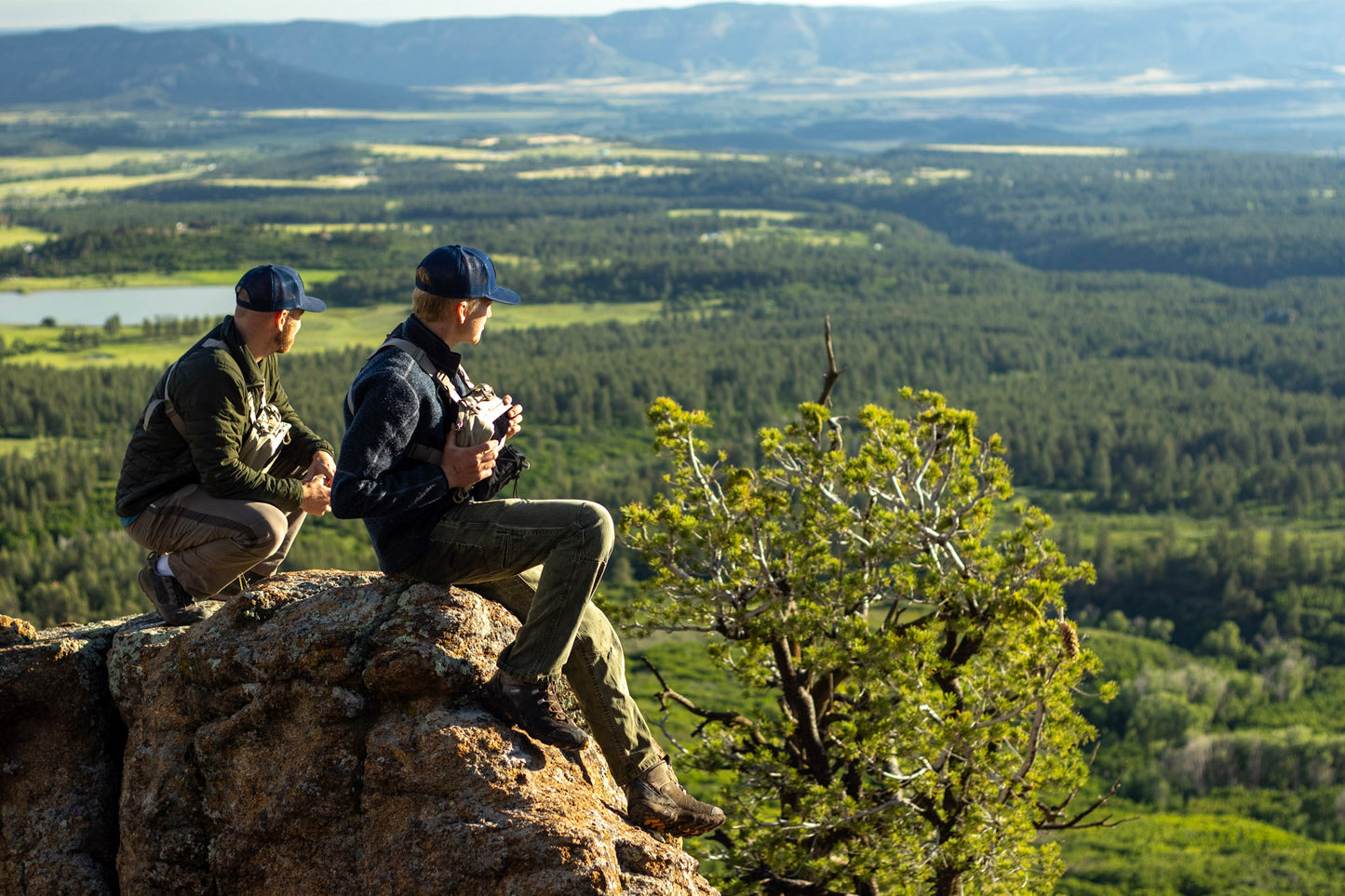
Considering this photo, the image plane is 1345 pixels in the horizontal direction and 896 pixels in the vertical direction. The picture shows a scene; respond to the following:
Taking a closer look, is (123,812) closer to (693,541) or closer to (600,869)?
(600,869)

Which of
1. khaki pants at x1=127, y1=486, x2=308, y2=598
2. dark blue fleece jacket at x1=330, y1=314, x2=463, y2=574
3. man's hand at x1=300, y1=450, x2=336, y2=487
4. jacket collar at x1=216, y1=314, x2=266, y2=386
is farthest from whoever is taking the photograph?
man's hand at x1=300, y1=450, x2=336, y2=487

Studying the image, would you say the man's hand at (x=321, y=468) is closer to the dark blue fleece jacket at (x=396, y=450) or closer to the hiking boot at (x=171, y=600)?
the hiking boot at (x=171, y=600)

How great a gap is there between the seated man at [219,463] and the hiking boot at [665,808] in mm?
4219

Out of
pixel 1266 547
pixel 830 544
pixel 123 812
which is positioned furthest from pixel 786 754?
pixel 1266 547

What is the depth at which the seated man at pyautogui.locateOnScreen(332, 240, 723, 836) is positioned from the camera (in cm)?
1017

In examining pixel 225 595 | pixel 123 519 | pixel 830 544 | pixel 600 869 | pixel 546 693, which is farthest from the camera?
pixel 830 544

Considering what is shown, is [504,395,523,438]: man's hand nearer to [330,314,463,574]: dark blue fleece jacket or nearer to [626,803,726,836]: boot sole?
[330,314,463,574]: dark blue fleece jacket

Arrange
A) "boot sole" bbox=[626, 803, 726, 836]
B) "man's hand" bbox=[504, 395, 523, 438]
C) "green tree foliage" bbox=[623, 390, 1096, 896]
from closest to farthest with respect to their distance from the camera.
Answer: "boot sole" bbox=[626, 803, 726, 836]
"man's hand" bbox=[504, 395, 523, 438]
"green tree foliage" bbox=[623, 390, 1096, 896]

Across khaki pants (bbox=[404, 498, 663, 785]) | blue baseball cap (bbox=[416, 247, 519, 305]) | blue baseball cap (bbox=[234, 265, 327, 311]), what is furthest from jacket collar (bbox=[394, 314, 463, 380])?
blue baseball cap (bbox=[234, 265, 327, 311])

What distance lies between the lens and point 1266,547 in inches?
6535

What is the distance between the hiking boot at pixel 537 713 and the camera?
401 inches

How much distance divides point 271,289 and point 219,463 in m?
1.66

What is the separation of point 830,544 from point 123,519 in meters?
9.05

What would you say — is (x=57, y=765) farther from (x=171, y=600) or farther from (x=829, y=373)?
(x=829, y=373)
